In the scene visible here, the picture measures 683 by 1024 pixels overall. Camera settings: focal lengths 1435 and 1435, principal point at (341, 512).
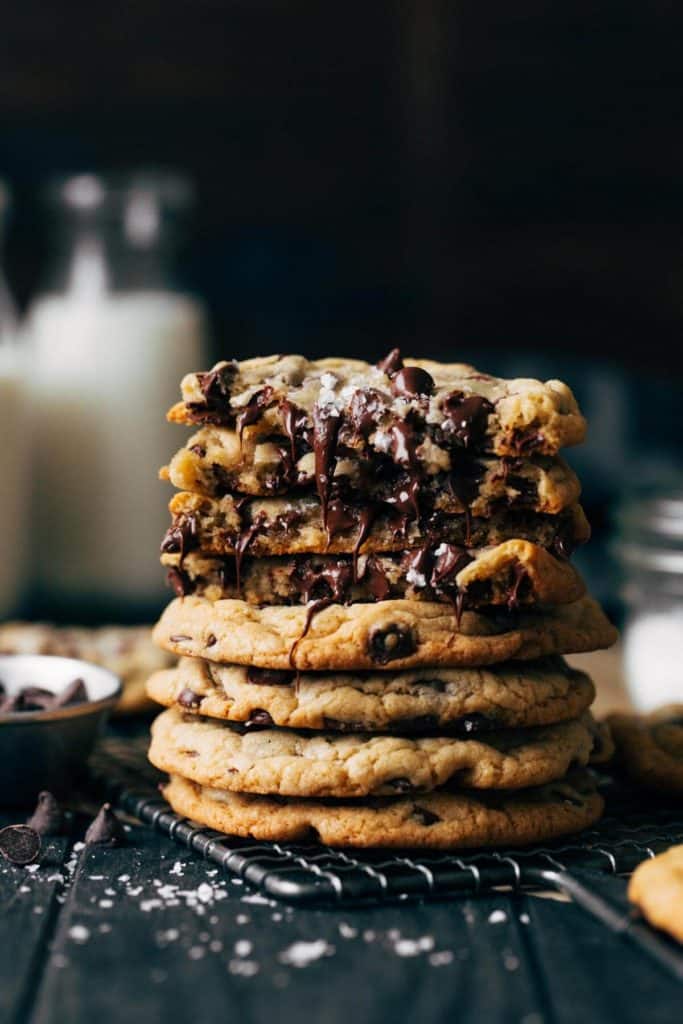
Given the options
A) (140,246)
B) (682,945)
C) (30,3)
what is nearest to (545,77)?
(30,3)

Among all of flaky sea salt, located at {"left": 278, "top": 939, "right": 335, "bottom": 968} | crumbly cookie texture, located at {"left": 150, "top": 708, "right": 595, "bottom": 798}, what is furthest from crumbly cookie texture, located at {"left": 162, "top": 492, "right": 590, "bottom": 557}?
flaky sea salt, located at {"left": 278, "top": 939, "right": 335, "bottom": 968}

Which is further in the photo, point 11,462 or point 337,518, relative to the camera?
point 11,462

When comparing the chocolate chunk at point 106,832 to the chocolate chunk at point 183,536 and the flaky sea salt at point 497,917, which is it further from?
the flaky sea salt at point 497,917

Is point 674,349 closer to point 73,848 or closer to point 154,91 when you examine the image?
point 154,91

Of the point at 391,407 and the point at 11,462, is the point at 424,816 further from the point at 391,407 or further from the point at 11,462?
the point at 11,462

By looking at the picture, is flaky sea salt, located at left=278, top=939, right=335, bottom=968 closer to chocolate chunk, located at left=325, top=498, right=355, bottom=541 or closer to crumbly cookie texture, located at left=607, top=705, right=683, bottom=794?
chocolate chunk, located at left=325, top=498, right=355, bottom=541

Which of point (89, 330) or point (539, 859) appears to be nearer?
point (539, 859)

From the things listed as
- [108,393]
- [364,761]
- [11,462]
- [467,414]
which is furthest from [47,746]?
[108,393]
